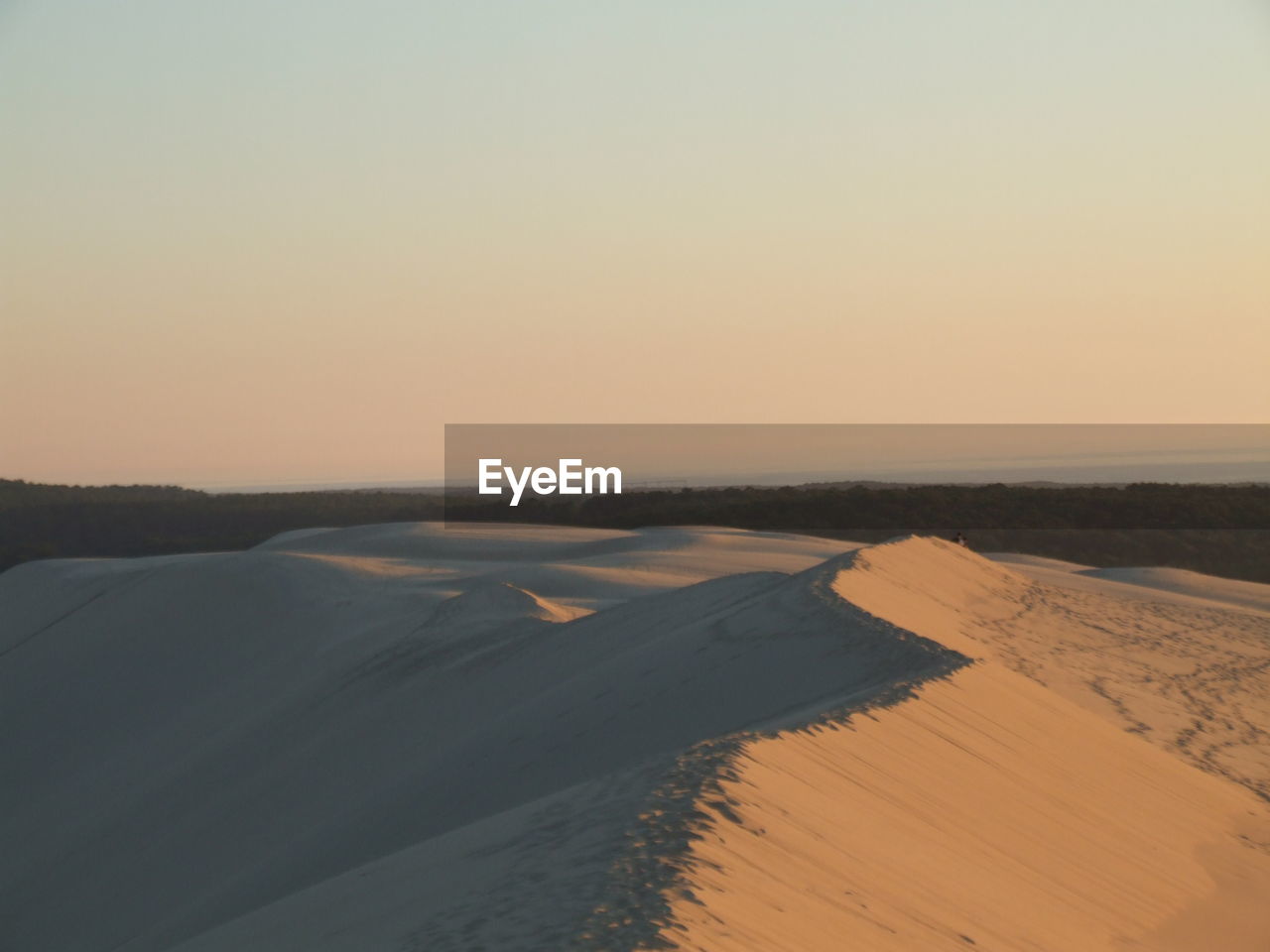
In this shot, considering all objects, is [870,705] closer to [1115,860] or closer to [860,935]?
[1115,860]

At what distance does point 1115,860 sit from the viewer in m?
5.68

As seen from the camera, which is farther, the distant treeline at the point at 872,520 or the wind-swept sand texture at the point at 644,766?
the distant treeline at the point at 872,520

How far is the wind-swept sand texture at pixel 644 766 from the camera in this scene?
4.24 m

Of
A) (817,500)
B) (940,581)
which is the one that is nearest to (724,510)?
(817,500)

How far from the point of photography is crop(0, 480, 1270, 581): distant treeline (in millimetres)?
32438

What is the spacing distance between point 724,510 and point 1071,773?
3328 cm

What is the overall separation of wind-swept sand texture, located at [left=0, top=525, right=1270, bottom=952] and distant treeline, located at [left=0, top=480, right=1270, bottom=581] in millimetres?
15492

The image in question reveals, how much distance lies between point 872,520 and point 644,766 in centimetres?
3128

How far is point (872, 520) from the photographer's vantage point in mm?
35938

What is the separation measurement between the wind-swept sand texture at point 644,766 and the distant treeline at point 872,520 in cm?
1549

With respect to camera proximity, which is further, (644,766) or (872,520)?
(872,520)

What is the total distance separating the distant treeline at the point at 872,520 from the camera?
32.4 m

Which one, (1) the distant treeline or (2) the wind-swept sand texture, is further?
(1) the distant treeline

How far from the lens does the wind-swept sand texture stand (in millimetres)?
4238
